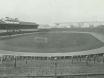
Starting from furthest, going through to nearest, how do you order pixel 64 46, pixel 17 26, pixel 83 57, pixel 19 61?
pixel 17 26 → pixel 64 46 → pixel 83 57 → pixel 19 61

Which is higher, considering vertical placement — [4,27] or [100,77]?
[4,27]

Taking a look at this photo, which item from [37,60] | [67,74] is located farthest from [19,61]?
[67,74]

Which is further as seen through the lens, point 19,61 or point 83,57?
point 83,57

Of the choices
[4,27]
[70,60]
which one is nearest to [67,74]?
[70,60]

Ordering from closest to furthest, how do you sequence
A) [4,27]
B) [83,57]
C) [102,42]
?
[83,57], [102,42], [4,27]

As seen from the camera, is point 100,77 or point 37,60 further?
point 37,60

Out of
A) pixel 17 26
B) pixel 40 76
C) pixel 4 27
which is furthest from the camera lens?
pixel 17 26

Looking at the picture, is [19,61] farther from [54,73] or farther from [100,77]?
[100,77]

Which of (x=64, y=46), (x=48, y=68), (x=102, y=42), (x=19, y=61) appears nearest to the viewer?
(x=48, y=68)

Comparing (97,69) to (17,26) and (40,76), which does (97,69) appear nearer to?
(40,76)
